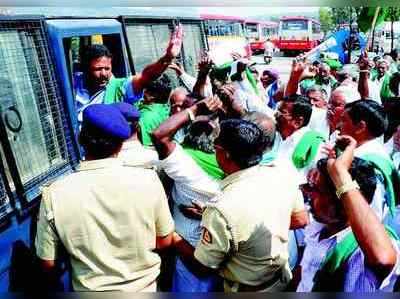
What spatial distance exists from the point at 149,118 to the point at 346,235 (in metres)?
1.04

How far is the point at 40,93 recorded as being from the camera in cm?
215

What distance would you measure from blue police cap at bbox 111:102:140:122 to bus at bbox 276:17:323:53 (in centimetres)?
76

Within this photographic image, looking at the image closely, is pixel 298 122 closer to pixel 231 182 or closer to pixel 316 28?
pixel 316 28

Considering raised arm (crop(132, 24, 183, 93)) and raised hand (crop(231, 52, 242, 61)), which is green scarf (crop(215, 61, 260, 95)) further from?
raised arm (crop(132, 24, 183, 93))

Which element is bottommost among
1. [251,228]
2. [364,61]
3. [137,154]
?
[251,228]

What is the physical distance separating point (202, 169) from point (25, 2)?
1059 millimetres

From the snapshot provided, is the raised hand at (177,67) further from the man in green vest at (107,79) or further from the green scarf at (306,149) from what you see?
the green scarf at (306,149)

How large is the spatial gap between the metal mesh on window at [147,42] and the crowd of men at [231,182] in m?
0.04

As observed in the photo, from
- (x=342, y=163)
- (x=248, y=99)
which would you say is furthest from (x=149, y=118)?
(x=342, y=163)

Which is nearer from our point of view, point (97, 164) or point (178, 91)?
point (97, 164)

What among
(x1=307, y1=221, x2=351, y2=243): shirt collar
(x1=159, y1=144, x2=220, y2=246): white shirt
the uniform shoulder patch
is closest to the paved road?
(x1=159, y1=144, x2=220, y2=246): white shirt

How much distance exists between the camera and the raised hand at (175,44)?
2260 millimetres

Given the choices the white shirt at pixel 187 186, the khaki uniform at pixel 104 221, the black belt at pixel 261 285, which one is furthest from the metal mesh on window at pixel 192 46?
the black belt at pixel 261 285

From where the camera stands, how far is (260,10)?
84.8 inches
